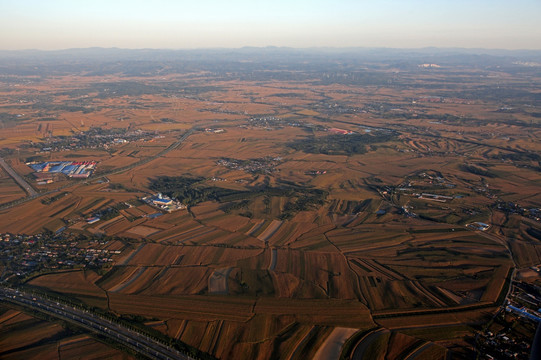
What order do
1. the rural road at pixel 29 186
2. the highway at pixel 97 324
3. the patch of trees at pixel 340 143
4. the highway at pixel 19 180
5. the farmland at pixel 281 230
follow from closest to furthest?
the highway at pixel 97 324 → the farmland at pixel 281 230 → the rural road at pixel 29 186 → the highway at pixel 19 180 → the patch of trees at pixel 340 143

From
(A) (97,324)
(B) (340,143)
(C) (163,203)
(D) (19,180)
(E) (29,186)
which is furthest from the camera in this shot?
(B) (340,143)

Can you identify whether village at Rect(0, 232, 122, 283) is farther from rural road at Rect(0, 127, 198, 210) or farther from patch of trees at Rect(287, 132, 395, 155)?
patch of trees at Rect(287, 132, 395, 155)

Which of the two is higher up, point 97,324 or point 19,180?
point 19,180

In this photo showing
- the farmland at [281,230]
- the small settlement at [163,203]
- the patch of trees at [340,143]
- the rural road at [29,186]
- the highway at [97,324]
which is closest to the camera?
Answer: the highway at [97,324]

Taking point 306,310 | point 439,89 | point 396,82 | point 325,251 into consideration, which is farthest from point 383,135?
point 396,82

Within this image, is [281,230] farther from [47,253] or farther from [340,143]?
[340,143]

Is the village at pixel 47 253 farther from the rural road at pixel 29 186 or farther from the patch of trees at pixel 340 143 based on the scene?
the patch of trees at pixel 340 143

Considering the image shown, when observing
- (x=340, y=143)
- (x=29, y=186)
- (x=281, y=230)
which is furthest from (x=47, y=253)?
(x=340, y=143)

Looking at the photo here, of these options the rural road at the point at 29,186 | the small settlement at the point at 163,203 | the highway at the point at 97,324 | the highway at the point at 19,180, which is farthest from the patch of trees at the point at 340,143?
the highway at the point at 97,324

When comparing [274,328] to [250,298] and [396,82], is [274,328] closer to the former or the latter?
[250,298]
